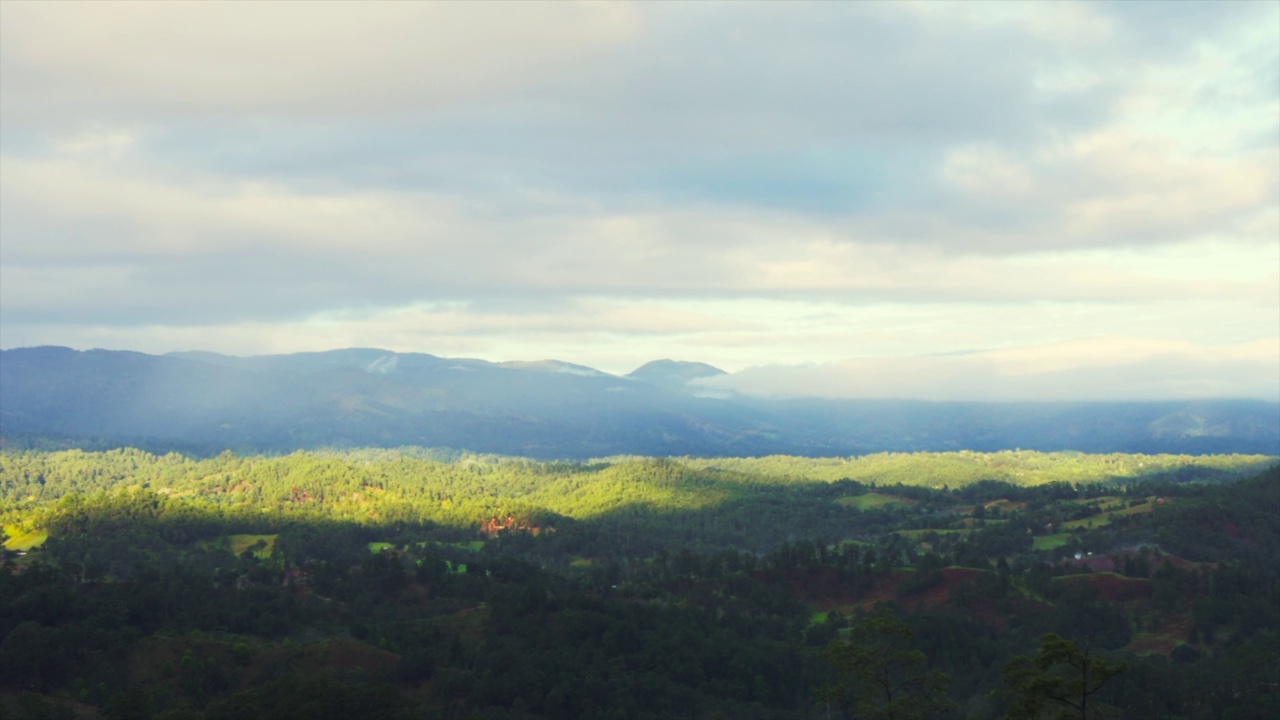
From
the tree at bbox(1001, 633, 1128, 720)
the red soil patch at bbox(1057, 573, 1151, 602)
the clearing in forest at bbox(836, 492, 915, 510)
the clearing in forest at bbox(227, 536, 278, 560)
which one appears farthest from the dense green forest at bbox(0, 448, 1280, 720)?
the clearing in forest at bbox(836, 492, 915, 510)

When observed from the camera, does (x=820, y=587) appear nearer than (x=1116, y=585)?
No

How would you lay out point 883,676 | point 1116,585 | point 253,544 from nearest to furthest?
point 883,676 → point 1116,585 → point 253,544

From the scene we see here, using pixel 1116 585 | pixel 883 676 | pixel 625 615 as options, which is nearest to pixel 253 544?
pixel 625 615

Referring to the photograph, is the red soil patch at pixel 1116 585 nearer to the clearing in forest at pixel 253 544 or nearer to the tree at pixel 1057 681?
the tree at pixel 1057 681

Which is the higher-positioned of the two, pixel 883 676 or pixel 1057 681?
pixel 1057 681

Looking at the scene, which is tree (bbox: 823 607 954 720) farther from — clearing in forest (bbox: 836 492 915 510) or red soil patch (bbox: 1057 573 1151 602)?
clearing in forest (bbox: 836 492 915 510)

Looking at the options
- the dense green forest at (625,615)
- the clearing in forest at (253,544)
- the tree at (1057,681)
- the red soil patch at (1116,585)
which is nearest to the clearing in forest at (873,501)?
the dense green forest at (625,615)

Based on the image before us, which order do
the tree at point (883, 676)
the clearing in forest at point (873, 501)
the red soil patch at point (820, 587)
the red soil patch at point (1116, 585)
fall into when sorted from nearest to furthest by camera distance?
the tree at point (883, 676) → the red soil patch at point (1116, 585) → the red soil patch at point (820, 587) → the clearing in forest at point (873, 501)

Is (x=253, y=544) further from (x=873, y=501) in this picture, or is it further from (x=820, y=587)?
(x=873, y=501)

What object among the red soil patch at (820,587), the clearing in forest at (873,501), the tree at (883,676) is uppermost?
the tree at (883,676)

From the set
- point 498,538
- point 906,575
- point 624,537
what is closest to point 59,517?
point 498,538
